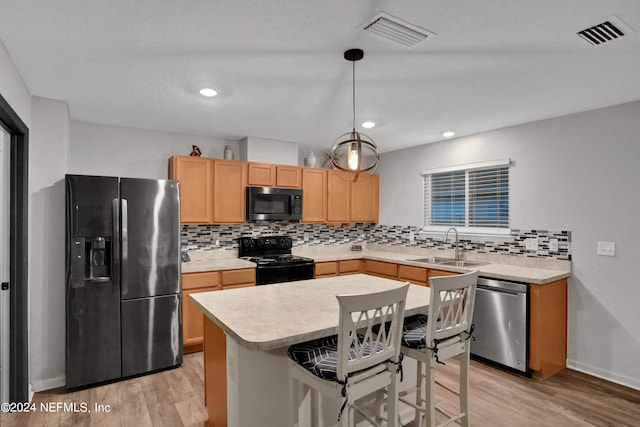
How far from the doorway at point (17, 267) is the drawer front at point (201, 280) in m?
1.29

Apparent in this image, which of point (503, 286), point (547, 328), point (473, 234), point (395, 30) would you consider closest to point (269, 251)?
point (473, 234)

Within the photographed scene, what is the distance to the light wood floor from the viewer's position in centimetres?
249

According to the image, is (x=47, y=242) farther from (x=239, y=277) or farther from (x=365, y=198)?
(x=365, y=198)

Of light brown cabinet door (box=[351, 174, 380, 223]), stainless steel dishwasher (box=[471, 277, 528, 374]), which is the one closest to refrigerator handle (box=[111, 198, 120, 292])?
light brown cabinet door (box=[351, 174, 380, 223])

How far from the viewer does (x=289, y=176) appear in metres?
4.70

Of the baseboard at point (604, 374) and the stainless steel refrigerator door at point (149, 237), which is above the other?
the stainless steel refrigerator door at point (149, 237)

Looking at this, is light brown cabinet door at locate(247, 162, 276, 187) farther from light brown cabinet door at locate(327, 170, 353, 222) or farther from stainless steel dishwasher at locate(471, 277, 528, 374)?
stainless steel dishwasher at locate(471, 277, 528, 374)

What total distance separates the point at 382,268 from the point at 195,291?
231cm

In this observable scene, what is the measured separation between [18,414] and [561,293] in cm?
455

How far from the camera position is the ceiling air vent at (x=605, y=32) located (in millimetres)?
1839

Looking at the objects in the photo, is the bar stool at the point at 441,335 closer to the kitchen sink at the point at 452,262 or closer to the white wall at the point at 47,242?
the kitchen sink at the point at 452,262

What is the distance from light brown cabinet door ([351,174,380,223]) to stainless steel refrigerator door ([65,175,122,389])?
322 centimetres

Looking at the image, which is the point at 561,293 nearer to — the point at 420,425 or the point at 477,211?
the point at 477,211

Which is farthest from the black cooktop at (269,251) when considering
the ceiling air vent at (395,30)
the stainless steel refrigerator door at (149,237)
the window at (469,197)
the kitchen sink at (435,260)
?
the ceiling air vent at (395,30)
